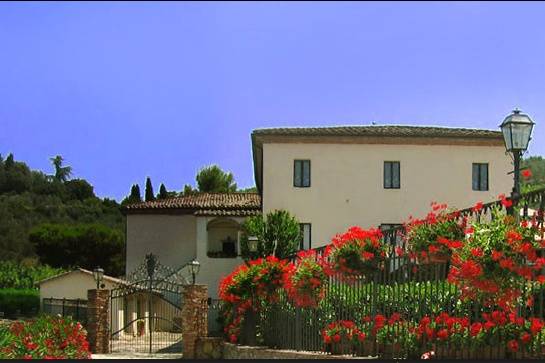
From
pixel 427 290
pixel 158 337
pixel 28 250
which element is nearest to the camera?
pixel 427 290

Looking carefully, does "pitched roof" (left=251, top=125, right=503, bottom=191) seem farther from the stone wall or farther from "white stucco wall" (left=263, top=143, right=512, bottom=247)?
the stone wall

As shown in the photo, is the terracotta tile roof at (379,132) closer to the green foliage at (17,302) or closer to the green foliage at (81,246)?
the green foliage at (17,302)

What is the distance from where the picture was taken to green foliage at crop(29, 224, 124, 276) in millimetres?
50844

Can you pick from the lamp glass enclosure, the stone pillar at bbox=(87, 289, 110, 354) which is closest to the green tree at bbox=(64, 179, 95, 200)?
the stone pillar at bbox=(87, 289, 110, 354)

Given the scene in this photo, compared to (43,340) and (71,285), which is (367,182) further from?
(43,340)

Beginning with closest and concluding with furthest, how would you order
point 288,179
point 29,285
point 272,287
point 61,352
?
point 61,352, point 272,287, point 288,179, point 29,285

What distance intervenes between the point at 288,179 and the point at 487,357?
75.9ft

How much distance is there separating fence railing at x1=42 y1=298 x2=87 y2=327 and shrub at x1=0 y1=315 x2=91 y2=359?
1190 centimetres

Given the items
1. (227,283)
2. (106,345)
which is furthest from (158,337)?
(227,283)

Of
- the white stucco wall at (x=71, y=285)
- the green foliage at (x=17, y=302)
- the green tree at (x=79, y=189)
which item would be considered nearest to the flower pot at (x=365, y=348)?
the white stucco wall at (x=71, y=285)

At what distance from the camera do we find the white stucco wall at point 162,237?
38.5 meters

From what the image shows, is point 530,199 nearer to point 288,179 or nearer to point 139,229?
point 288,179

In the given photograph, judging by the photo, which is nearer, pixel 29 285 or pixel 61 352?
pixel 61 352

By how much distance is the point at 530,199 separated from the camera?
10.8 metres
